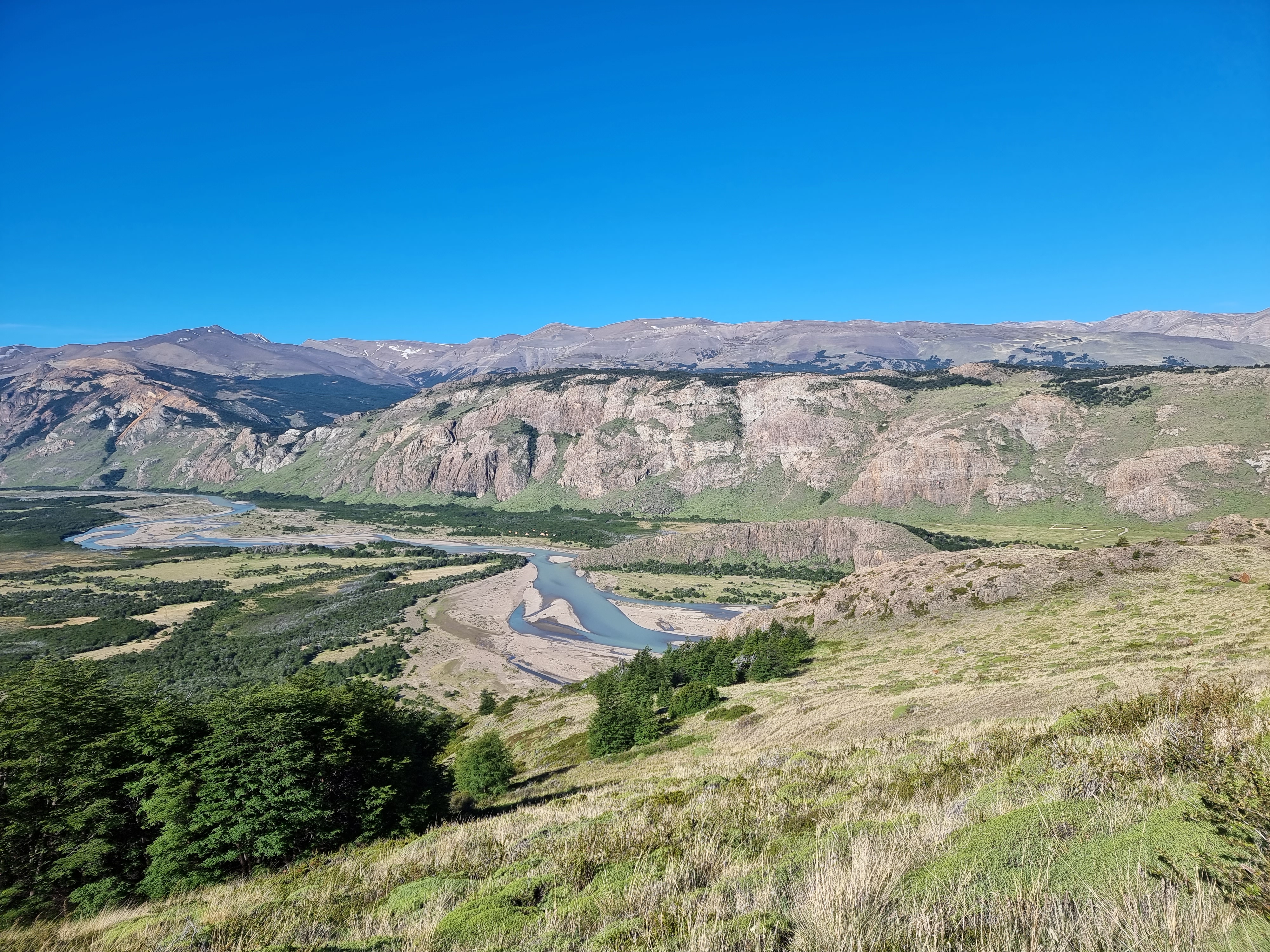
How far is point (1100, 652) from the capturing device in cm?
3042

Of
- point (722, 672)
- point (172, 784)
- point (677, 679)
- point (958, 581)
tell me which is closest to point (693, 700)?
Result: point (722, 672)

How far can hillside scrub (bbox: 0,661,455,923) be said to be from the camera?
13664 mm

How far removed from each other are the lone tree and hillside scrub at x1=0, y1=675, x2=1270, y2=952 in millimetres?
18360

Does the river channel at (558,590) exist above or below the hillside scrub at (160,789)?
below

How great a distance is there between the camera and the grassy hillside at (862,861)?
3.78 meters

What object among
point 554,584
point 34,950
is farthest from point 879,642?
point 554,584

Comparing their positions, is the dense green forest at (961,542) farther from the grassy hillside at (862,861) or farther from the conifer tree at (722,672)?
the grassy hillside at (862,861)

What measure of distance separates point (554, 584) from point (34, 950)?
12139 centimetres

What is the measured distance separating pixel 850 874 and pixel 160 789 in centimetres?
1710

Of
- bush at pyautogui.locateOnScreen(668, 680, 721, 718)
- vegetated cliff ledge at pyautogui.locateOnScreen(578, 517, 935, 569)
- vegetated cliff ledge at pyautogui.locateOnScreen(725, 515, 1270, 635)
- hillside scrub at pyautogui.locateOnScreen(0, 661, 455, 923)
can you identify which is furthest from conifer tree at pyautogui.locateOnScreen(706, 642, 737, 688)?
vegetated cliff ledge at pyautogui.locateOnScreen(578, 517, 935, 569)

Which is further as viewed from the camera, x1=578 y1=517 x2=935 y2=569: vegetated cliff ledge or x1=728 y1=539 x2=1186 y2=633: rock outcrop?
x1=578 y1=517 x2=935 y2=569: vegetated cliff ledge

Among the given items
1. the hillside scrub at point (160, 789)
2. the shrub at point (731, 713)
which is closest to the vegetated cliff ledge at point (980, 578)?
the shrub at point (731, 713)

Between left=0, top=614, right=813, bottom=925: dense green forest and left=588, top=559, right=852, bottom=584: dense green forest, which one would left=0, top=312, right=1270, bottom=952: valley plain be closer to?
left=0, top=614, right=813, bottom=925: dense green forest

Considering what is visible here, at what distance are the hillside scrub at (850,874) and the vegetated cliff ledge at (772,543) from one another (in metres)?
128
